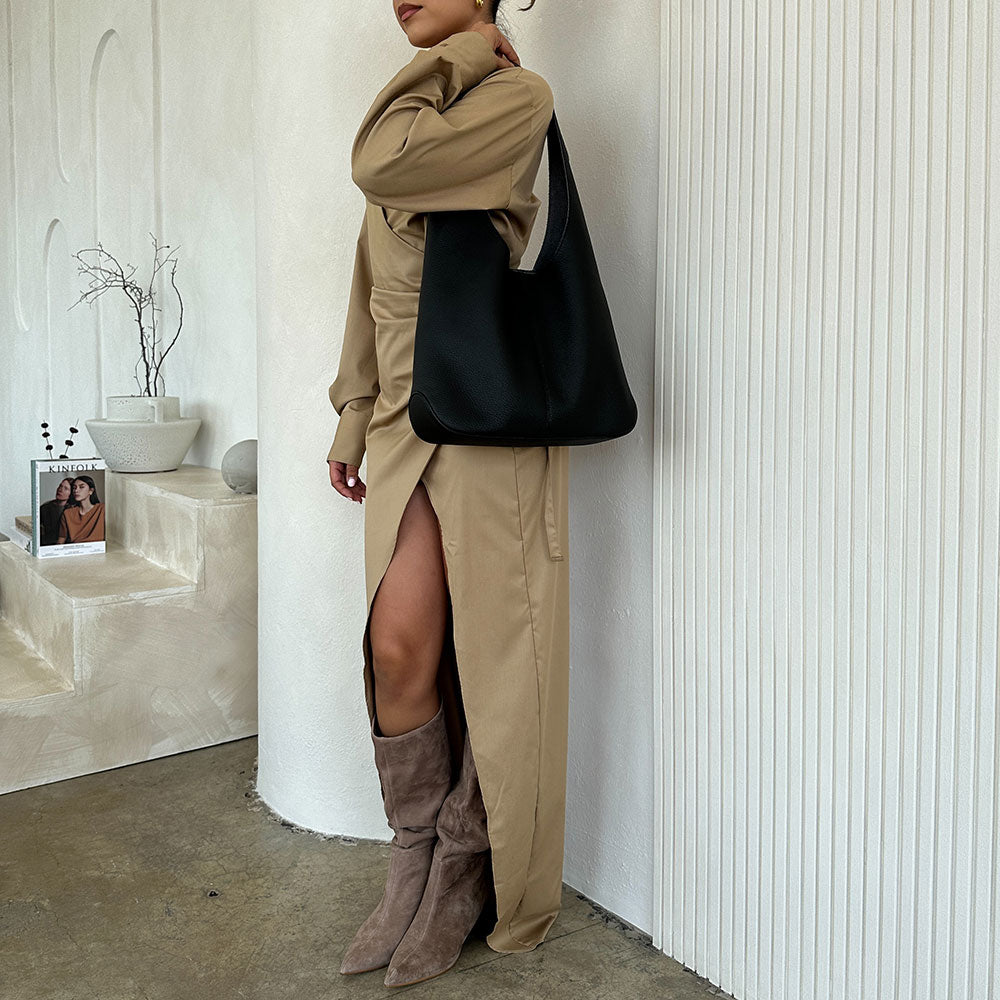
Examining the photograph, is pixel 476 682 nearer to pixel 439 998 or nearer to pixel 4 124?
pixel 439 998

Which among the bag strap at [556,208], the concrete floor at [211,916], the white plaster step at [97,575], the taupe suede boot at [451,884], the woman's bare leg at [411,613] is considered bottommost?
the concrete floor at [211,916]

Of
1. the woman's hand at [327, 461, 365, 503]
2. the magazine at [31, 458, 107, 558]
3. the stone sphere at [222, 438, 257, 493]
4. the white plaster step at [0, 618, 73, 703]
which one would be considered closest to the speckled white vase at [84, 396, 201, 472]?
the magazine at [31, 458, 107, 558]

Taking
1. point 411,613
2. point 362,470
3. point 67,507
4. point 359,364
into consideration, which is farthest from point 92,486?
point 411,613

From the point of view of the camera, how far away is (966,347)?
1268 millimetres

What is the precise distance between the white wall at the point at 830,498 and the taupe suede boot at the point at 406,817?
38cm

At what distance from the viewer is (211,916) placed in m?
1.89

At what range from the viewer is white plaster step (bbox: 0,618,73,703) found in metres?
Answer: 2.54

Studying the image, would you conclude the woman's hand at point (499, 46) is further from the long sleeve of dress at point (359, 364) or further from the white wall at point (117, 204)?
the white wall at point (117, 204)

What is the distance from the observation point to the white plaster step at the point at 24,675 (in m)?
2.54

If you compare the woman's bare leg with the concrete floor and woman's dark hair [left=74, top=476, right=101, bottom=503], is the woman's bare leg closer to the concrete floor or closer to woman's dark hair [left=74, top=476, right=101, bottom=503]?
the concrete floor

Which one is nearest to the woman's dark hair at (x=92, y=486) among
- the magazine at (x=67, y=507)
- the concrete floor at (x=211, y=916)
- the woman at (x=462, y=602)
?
the magazine at (x=67, y=507)

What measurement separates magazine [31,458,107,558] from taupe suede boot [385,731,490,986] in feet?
5.71

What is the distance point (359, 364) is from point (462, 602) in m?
0.51

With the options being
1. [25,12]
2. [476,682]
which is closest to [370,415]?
[476,682]
